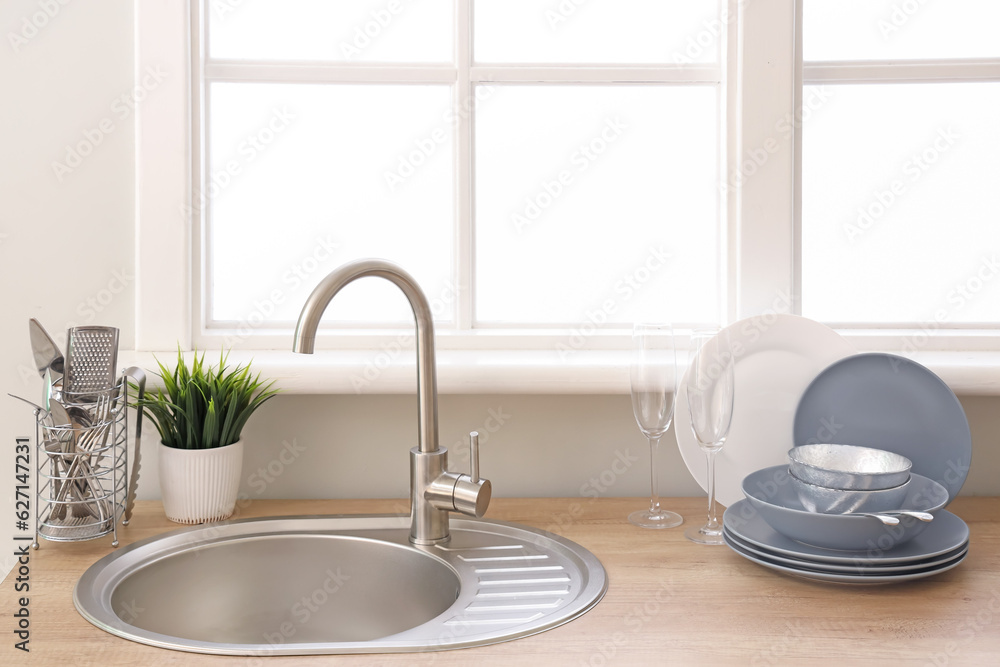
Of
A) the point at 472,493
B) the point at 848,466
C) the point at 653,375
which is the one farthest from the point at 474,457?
the point at 848,466

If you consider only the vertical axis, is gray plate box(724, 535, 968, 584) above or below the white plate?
below

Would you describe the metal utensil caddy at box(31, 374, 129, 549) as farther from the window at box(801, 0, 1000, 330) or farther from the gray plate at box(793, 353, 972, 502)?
the window at box(801, 0, 1000, 330)

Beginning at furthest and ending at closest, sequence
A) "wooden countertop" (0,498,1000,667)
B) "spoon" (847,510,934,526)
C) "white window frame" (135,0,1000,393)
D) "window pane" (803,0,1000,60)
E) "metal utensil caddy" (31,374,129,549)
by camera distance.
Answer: "window pane" (803,0,1000,60) → "white window frame" (135,0,1000,393) → "metal utensil caddy" (31,374,129,549) → "spoon" (847,510,934,526) → "wooden countertop" (0,498,1000,667)

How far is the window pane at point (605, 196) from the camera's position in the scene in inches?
57.3

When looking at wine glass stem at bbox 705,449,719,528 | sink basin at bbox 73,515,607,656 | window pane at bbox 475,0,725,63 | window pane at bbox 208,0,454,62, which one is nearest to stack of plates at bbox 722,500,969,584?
wine glass stem at bbox 705,449,719,528

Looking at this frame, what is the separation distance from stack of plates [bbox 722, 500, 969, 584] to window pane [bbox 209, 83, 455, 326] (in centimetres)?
72

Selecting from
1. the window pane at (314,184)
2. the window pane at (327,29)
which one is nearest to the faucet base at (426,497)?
the window pane at (314,184)

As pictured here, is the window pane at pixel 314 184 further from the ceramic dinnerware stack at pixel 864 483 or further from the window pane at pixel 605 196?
the ceramic dinnerware stack at pixel 864 483

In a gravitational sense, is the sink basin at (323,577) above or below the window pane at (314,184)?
below

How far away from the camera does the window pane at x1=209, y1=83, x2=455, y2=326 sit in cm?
145

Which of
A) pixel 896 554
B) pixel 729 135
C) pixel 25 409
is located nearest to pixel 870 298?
pixel 729 135

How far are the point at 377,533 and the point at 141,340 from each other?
57 cm

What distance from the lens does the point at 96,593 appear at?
963 millimetres

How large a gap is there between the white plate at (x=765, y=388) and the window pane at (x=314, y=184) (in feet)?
1.79
